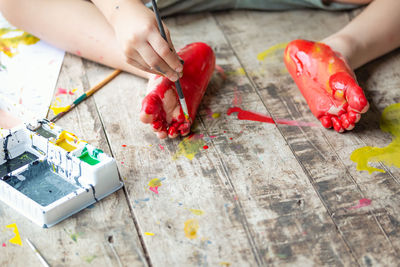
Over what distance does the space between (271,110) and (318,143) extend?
0.15 metres

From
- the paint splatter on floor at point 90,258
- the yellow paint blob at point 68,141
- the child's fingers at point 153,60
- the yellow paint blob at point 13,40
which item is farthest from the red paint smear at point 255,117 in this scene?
the yellow paint blob at point 13,40

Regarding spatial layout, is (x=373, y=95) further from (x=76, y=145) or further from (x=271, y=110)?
(x=76, y=145)

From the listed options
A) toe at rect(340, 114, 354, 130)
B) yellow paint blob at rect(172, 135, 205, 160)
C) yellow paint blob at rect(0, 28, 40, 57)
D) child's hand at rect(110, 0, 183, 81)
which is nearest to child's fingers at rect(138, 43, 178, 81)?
child's hand at rect(110, 0, 183, 81)

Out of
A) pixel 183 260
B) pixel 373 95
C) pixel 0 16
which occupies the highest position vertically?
pixel 0 16

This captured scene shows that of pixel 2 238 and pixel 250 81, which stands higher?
pixel 2 238

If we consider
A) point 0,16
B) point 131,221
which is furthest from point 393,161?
point 0,16

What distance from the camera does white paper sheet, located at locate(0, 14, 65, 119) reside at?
1.17m

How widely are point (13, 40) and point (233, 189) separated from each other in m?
0.81

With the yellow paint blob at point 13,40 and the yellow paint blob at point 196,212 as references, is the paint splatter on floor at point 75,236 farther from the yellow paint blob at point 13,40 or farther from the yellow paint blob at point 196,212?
the yellow paint blob at point 13,40

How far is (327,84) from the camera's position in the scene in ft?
3.53

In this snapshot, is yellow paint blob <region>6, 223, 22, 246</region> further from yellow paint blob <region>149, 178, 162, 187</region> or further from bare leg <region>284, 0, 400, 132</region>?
bare leg <region>284, 0, 400, 132</region>

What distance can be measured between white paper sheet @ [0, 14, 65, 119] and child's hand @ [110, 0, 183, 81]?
0.29 meters

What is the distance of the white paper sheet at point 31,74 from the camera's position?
1169mm

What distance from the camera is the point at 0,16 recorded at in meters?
1.47
